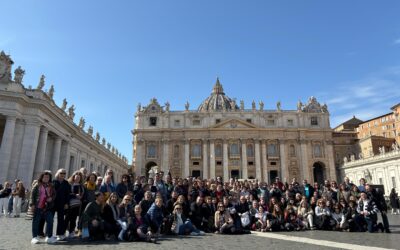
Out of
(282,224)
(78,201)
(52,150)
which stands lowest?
(282,224)

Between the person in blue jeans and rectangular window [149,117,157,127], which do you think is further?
rectangular window [149,117,157,127]

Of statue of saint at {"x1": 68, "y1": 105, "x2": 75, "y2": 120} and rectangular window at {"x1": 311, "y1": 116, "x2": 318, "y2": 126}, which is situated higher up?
rectangular window at {"x1": 311, "y1": 116, "x2": 318, "y2": 126}

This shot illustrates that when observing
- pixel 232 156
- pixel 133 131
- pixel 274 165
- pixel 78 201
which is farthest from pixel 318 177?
pixel 78 201

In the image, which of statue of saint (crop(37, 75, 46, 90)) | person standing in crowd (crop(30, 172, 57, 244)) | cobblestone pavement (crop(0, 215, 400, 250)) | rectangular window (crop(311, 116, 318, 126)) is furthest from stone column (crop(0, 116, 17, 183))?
rectangular window (crop(311, 116, 318, 126))

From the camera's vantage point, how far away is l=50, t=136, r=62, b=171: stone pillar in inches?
1043

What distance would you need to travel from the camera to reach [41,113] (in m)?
22.9

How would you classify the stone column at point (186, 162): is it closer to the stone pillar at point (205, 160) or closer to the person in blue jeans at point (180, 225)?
the stone pillar at point (205, 160)

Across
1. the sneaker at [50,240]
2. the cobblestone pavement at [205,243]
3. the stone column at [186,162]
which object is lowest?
the cobblestone pavement at [205,243]

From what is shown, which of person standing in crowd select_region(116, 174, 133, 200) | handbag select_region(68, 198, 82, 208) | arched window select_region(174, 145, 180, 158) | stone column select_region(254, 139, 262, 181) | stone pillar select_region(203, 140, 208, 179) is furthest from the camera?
arched window select_region(174, 145, 180, 158)

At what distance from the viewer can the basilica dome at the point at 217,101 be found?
7738cm

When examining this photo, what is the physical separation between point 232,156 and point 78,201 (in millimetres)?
Answer: 47221

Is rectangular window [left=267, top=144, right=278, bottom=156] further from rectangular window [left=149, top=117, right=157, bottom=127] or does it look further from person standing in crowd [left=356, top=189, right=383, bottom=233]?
person standing in crowd [left=356, top=189, right=383, bottom=233]

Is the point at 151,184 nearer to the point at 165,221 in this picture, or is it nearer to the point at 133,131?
the point at 165,221

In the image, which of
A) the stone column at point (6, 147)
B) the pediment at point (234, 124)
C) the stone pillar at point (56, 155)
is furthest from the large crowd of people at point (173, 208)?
the pediment at point (234, 124)
